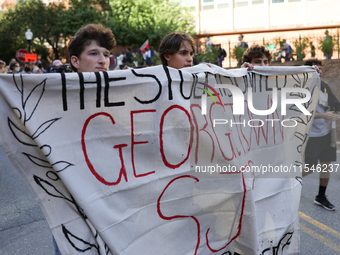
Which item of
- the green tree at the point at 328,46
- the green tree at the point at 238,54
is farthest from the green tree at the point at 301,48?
the green tree at the point at 238,54

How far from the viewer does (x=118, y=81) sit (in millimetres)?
1936

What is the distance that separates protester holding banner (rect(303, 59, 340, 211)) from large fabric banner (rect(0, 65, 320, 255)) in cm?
156

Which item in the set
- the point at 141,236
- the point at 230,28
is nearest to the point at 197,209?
the point at 141,236

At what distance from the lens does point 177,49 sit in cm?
303

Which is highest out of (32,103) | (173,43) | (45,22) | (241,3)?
(241,3)

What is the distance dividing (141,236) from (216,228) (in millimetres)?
574

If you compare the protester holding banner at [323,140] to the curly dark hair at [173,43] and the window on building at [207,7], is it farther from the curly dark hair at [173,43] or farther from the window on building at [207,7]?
the window on building at [207,7]

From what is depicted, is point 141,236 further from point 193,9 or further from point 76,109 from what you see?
point 193,9

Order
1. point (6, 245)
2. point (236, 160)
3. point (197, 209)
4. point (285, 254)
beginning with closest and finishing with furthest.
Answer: point (197, 209), point (236, 160), point (285, 254), point (6, 245)

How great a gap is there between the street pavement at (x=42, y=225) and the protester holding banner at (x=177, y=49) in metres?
1.99

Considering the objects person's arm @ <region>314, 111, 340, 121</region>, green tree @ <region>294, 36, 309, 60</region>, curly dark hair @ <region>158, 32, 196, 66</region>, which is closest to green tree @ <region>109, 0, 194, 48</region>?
green tree @ <region>294, 36, 309, 60</region>

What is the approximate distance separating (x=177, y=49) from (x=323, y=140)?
230 cm

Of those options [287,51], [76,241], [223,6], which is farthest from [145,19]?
[76,241]

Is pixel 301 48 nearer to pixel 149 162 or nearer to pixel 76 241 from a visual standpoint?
pixel 149 162
